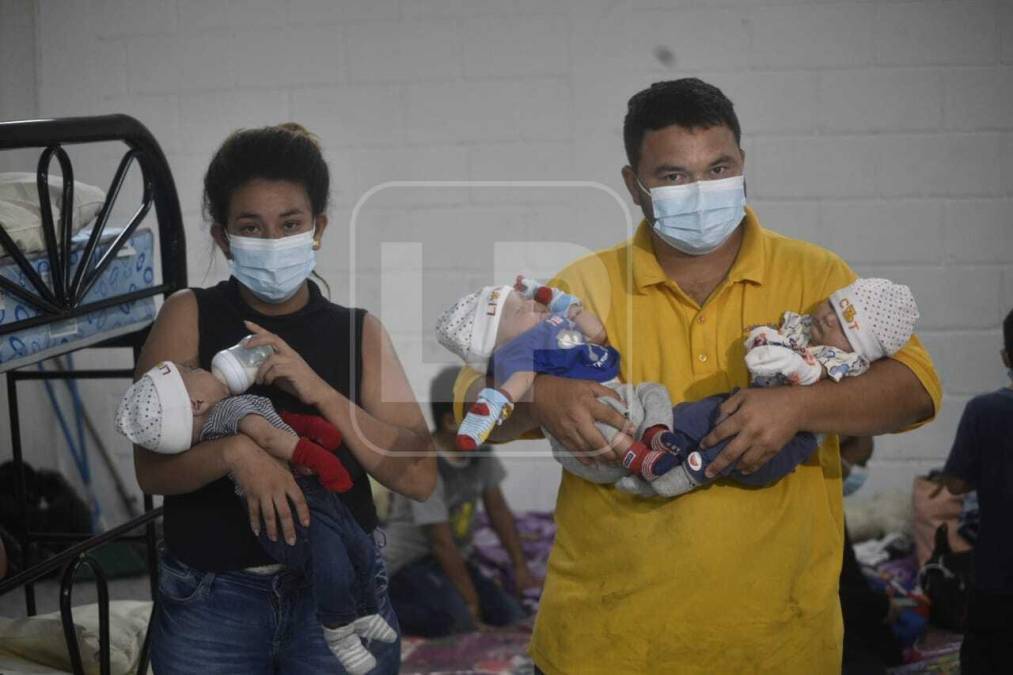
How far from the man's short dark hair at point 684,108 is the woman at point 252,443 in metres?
0.51

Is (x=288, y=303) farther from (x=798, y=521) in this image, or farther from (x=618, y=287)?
(x=798, y=521)

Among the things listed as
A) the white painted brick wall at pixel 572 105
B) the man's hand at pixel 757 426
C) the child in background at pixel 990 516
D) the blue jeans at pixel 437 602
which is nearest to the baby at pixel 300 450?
the man's hand at pixel 757 426

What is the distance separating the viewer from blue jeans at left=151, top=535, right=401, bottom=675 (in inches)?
64.3

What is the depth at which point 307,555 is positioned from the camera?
1.63 m

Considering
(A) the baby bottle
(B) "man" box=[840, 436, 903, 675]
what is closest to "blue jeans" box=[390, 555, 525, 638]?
(B) "man" box=[840, 436, 903, 675]

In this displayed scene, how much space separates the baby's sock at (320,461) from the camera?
1.61 m

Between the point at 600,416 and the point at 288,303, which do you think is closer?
the point at 600,416

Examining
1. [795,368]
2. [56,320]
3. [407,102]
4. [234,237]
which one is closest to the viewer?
[795,368]

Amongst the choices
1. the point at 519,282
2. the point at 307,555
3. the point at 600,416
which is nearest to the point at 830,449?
the point at 600,416

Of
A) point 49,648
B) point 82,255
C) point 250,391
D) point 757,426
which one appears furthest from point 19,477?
point 757,426

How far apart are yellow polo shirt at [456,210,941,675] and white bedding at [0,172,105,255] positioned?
99 cm

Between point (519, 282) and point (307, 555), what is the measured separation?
1.78 ft

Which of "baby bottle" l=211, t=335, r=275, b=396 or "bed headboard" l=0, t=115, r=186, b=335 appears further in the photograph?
"bed headboard" l=0, t=115, r=186, b=335

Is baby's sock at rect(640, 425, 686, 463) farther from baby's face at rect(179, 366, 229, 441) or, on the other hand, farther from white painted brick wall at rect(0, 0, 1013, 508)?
white painted brick wall at rect(0, 0, 1013, 508)
